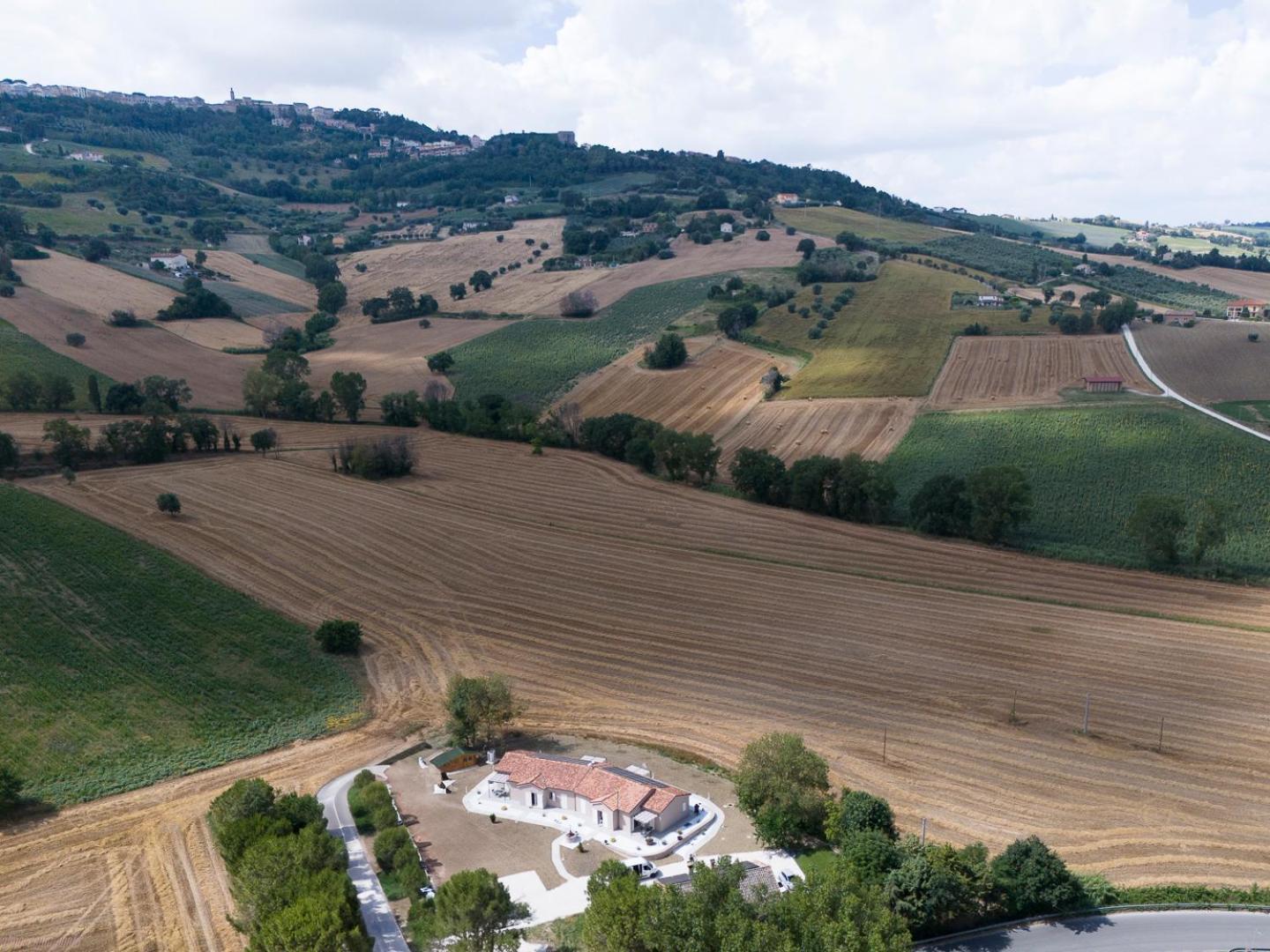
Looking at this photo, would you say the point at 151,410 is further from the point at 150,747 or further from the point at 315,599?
the point at 150,747

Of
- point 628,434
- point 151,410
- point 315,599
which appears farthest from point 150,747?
point 151,410

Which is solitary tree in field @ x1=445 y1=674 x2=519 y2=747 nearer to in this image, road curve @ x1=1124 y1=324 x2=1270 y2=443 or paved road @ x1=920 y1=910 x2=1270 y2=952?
paved road @ x1=920 y1=910 x2=1270 y2=952

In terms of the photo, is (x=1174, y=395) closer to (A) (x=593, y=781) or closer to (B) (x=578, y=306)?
(A) (x=593, y=781)

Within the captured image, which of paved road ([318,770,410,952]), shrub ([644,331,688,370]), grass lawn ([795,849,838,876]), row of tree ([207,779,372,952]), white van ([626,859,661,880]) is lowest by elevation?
paved road ([318,770,410,952])

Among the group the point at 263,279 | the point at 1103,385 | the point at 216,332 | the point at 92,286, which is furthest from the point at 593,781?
the point at 263,279

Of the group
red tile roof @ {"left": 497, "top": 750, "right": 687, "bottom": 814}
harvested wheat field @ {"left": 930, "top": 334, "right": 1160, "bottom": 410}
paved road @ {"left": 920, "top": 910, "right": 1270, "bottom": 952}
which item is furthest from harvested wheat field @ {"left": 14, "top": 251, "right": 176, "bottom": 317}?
paved road @ {"left": 920, "top": 910, "right": 1270, "bottom": 952}
